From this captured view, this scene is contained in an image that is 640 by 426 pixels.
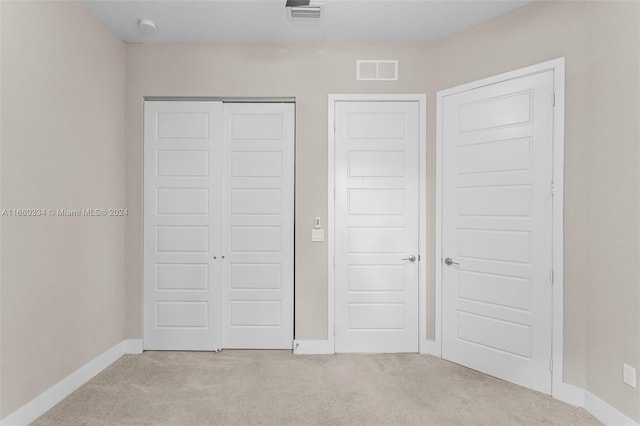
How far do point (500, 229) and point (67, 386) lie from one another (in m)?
3.55

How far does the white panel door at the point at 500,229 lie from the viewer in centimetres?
277

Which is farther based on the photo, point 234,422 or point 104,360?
point 104,360

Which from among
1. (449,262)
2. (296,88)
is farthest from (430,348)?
(296,88)

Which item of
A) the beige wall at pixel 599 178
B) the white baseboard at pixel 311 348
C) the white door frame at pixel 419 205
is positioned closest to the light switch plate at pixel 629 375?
the beige wall at pixel 599 178

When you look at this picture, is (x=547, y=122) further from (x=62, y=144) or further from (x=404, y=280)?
(x=62, y=144)

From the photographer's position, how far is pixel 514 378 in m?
2.89

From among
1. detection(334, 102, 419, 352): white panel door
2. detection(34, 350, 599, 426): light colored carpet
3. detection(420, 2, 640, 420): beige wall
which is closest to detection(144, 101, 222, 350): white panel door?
detection(34, 350, 599, 426): light colored carpet

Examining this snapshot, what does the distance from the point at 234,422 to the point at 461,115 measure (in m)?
3.01

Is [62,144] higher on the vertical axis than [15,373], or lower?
higher

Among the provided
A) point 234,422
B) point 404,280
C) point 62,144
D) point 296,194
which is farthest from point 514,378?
point 62,144

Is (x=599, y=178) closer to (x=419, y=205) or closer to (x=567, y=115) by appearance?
(x=567, y=115)

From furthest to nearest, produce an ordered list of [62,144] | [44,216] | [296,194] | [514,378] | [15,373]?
1. [296,194]
2. [514,378]
3. [62,144]
4. [44,216]
5. [15,373]

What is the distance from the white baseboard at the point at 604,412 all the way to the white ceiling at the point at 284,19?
294cm

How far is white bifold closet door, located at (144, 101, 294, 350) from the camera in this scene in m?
3.53
